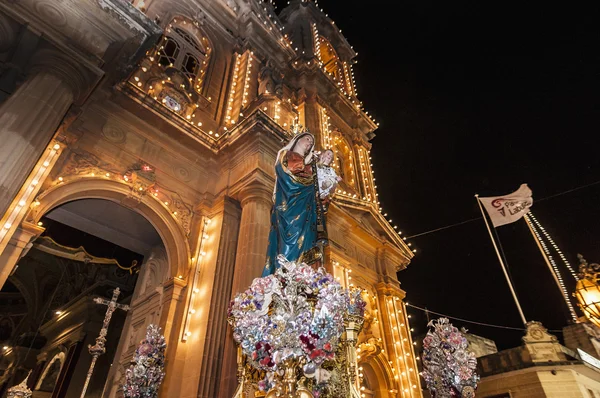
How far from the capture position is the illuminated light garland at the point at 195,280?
7.68 metres

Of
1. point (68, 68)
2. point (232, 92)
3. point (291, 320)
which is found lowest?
point (291, 320)

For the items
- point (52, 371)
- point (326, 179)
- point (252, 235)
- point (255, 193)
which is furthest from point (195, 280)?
point (52, 371)

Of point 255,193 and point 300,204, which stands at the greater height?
point 255,193

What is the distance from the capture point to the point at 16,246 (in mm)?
6301

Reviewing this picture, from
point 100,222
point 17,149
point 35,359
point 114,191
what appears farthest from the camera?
point 35,359

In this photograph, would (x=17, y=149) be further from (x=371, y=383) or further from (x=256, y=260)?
(x=371, y=383)

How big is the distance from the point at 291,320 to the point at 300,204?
8.22 ft

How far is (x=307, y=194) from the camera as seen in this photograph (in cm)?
623

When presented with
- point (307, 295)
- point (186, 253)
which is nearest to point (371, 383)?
point (186, 253)

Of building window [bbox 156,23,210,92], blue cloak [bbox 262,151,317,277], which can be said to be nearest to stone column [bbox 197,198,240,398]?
blue cloak [bbox 262,151,317,277]

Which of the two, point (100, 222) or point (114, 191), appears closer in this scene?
point (114, 191)

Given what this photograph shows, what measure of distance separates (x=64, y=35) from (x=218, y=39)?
8.92 m

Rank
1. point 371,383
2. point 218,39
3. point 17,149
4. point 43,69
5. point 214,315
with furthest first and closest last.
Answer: point 218,39 → point 371,383 → point 214,315 → point 43,69 → point 17,149

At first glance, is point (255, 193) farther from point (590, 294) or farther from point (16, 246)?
point (590, 294)
